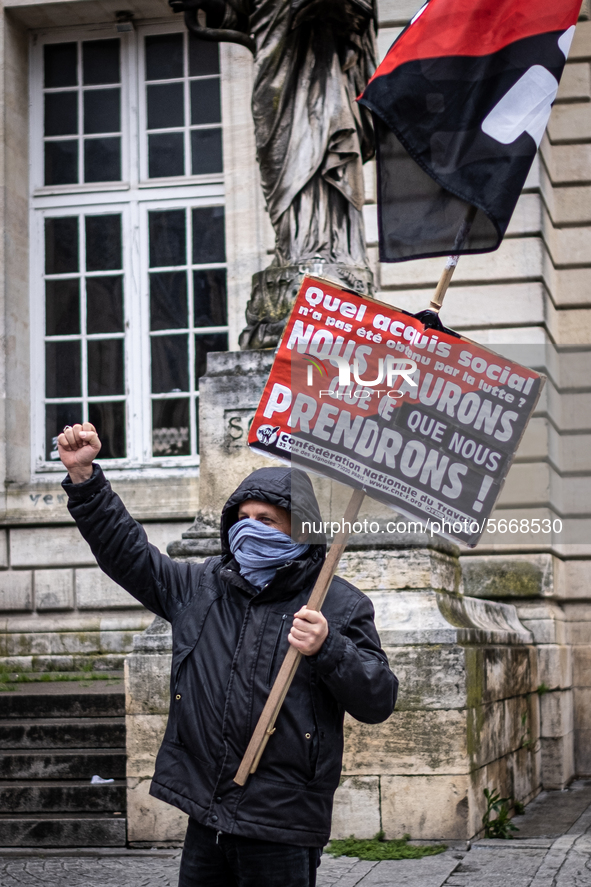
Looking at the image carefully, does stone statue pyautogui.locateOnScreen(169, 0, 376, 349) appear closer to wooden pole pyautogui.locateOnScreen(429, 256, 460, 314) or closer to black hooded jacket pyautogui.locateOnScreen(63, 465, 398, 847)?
wooden pole pyautogui.locateOnScreen(429, 256, 460, 314)

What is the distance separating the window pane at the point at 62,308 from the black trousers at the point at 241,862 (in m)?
9.16

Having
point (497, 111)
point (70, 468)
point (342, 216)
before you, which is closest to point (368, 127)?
point (342, 216)

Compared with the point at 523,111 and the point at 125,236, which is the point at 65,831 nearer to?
the point at 523,111

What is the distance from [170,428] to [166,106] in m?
3.35

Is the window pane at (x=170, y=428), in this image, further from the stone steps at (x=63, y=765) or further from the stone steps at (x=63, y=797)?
the stone steps at (x=63, y=797)

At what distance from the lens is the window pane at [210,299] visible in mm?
11570

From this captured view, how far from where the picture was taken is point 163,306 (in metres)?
11.7

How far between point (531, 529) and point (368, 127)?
3.94 m

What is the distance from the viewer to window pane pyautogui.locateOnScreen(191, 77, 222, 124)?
1176 cm

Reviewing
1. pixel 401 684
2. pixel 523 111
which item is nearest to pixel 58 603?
pixel 401 684

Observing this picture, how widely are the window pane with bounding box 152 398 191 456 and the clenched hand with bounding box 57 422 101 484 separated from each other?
7.96 m

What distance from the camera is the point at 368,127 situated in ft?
25.0

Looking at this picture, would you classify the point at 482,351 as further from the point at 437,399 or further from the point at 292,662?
the point at 292,662

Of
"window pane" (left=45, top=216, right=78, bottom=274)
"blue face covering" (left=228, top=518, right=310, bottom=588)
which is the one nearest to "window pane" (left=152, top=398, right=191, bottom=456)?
"window pane" (left=45, top=216, right=78, bottom=274)
